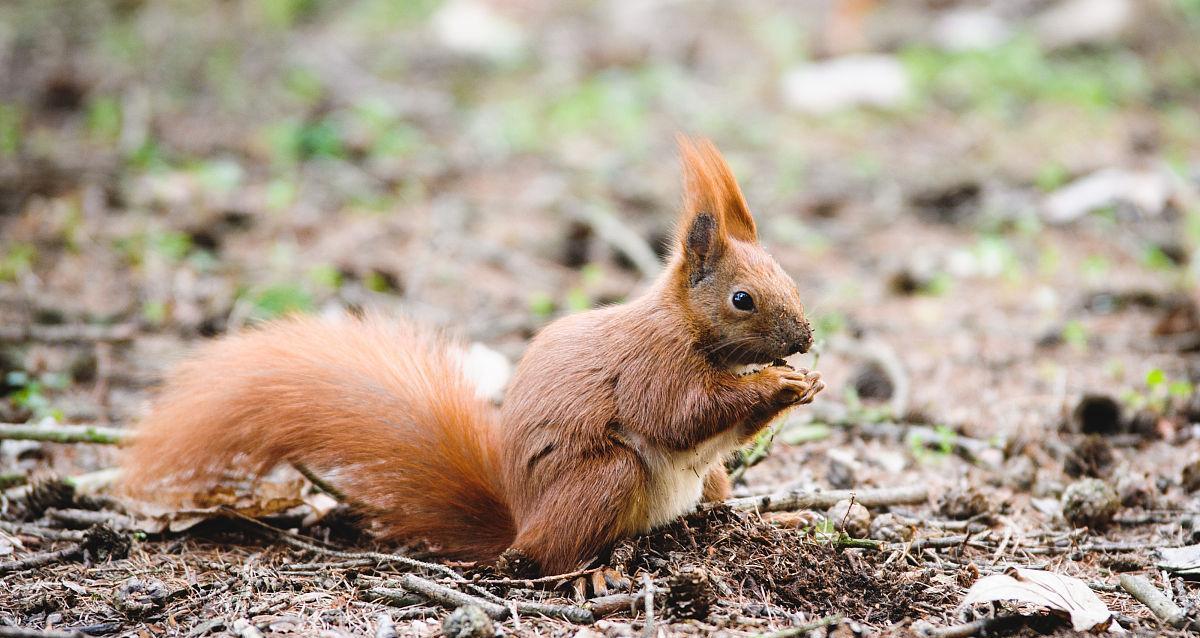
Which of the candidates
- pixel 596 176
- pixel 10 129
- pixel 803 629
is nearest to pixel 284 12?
pixel 10 129

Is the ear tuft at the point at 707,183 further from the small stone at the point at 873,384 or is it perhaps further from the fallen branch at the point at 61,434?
the fallen branch at the point at 61,434

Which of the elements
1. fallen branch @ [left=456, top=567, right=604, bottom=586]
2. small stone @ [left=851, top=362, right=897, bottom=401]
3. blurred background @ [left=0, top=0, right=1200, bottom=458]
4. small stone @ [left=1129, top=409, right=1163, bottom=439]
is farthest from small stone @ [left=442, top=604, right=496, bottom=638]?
small stone @ [left=1129, top=409, right=1163, bottom=439]

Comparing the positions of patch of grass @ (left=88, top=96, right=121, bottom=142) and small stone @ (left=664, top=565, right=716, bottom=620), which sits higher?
patch of grass @ (left=88, top=96, right=121, bottom=142)

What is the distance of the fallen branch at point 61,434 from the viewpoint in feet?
9.96

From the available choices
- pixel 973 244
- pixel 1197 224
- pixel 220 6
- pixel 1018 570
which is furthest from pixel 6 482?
pixel 220 6

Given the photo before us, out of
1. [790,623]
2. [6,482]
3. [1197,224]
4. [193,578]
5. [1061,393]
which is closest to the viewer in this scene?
[790,623]

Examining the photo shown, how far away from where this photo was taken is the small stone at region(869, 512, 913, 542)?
108 inches

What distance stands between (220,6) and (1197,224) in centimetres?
822

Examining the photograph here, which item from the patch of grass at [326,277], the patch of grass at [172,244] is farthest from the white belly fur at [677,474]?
the patch of grass at [172,244]

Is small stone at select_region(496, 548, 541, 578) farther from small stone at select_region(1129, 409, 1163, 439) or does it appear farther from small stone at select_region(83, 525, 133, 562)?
small stone at select_region(1129, 409, 1163, 439)

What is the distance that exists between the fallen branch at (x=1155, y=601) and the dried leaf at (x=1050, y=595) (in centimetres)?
11

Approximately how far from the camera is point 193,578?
8.53ft

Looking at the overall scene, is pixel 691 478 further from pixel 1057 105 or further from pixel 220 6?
pixel 220 6

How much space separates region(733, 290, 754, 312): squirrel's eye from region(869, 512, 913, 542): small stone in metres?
0.74
